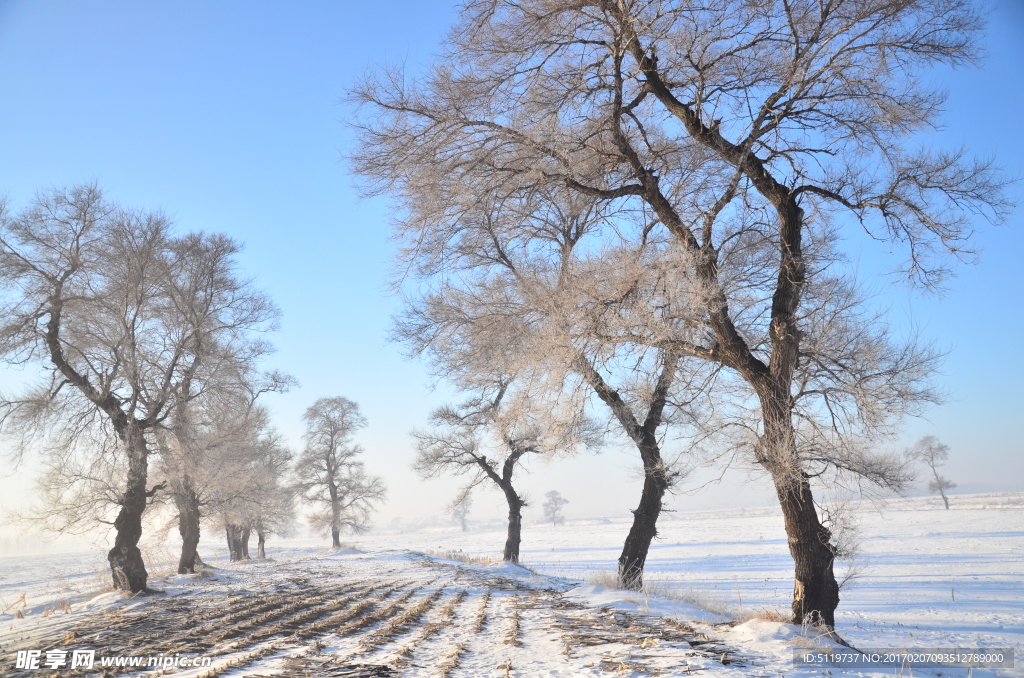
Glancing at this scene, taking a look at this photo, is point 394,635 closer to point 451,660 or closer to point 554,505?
point 451,660

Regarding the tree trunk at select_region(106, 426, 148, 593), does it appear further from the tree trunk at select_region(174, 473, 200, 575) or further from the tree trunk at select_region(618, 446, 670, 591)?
the tree trunk at select_region(618, 446, 670, 591)

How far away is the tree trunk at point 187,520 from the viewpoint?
15.2m

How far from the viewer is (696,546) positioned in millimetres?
34094

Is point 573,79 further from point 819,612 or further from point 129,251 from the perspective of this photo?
point 129,251

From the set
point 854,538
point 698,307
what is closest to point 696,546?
point 854,538

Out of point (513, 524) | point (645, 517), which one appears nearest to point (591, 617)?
point (645, 517)

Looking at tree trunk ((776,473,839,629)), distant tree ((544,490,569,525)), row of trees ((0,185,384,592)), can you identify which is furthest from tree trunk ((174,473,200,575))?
distant tree ((544,490,569,525))

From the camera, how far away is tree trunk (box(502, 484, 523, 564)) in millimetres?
19250

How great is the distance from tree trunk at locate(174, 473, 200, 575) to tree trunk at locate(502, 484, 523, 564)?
943 cm

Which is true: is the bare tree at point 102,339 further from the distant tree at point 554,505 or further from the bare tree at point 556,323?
the distant tree at point 554,505

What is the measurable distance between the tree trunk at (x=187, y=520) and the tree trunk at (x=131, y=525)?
66.0 inches

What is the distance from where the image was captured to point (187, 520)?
685 inches

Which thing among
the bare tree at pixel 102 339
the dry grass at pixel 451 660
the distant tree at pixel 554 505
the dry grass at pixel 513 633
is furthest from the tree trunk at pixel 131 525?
the distant tree at pixel 554 505

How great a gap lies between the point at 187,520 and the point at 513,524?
10.1 meters
